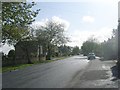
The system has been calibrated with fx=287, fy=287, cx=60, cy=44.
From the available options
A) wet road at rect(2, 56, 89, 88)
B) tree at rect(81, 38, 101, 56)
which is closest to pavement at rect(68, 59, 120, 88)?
wet road at rect(2, 56, 89, 88)

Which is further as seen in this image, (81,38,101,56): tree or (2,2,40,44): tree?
(81,38,101,56): tree

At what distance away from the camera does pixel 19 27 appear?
101 ft

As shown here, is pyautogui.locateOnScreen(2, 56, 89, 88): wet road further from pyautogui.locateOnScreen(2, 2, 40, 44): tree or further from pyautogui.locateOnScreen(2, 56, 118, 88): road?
pyautogui.locateOnScreen(2, 2, 40, 44): tree

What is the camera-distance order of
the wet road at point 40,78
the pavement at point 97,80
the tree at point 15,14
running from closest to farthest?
the pavement at point 97,80 → the wet road at point 40,78 → the tree at point 15,14

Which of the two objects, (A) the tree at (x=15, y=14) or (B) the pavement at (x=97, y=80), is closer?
(B) the pavement at (x=97, y=80)

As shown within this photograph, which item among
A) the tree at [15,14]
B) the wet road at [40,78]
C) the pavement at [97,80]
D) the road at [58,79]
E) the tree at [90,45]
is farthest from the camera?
the tree at [90,45]

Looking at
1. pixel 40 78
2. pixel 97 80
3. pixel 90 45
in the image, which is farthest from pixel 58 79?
pixel 90 45

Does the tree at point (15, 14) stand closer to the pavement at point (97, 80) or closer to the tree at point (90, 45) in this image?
the pavement at point (97, 80)

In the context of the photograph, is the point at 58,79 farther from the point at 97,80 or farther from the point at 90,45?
the point at 90,45

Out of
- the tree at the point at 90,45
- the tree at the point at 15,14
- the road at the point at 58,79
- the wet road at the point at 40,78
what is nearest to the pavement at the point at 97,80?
the road at the point at 58,79

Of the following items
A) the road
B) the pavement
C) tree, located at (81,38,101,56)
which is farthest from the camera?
tree, located at (81,38,101,56)

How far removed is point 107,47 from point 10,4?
152 ft

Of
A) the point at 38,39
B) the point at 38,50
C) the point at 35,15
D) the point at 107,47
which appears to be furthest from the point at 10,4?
the point at 38,50

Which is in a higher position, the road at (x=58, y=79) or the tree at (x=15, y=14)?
the tree at (x=15, y=14)
